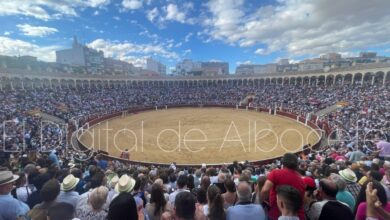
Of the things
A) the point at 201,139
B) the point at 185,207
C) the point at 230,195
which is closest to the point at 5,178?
the point at 185,207

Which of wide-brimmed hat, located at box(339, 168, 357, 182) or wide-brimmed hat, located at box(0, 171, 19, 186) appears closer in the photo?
wide-brimmed hat, located at box(0, 171, 19, 186)

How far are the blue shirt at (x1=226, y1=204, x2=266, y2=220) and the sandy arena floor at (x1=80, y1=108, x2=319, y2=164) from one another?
42.8ft

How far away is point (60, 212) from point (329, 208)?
3431 millimetres

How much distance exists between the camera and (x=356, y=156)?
880 cm

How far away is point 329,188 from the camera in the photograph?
9.94 ft

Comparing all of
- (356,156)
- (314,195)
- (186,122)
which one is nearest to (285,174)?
(314,195)

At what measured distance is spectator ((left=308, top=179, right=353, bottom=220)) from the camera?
2.67 meters

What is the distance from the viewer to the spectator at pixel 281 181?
321 centimetres

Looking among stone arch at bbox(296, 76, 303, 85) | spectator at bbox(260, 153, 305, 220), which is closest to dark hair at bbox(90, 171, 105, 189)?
spectator at bbox(260, 153, 305, 220)

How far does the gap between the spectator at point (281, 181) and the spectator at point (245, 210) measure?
1.33 feet

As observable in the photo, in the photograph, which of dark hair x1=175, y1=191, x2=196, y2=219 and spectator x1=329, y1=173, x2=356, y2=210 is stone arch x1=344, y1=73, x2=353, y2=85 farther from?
dark hair x1=175, y1=191, x2=196, y2=219

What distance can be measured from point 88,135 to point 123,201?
23.1m

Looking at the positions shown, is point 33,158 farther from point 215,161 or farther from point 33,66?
point 33,66

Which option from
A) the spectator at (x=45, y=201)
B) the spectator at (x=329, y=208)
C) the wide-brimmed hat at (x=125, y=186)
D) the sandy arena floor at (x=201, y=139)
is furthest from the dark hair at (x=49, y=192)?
the sandy arena floor at (x=201, y=139)
